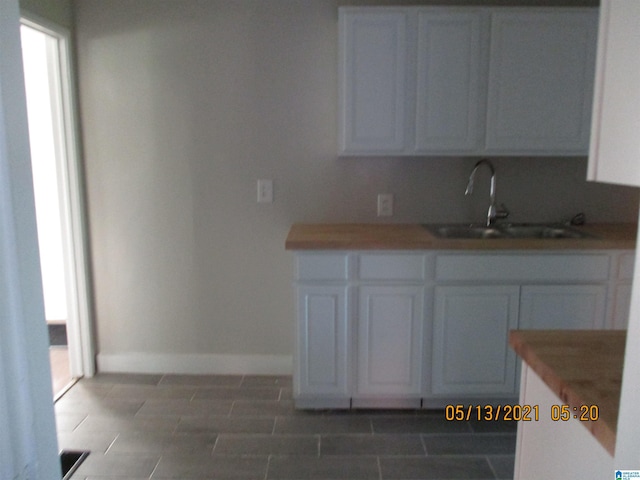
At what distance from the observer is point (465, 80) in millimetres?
2582

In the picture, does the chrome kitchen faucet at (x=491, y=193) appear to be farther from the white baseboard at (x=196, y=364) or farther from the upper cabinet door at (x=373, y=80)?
the white baseboard at (x=196, y=364)

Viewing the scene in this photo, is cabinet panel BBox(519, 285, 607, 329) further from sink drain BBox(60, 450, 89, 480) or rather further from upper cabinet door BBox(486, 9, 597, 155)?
sink drain BBox(60, 450, 89, 480)

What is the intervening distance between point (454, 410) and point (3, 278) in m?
2.16

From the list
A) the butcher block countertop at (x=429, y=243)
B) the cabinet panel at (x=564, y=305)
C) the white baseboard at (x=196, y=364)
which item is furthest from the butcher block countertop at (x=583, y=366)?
the white baseboard at (x=196, y=364)

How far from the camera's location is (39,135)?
343cm

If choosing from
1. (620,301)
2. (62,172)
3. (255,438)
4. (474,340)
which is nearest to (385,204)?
(474,340)

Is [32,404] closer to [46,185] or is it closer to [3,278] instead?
[3,278]

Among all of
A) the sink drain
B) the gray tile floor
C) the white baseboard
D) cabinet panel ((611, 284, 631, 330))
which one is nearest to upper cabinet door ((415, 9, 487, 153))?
cabinet panel ((611, 284, 631, 330))

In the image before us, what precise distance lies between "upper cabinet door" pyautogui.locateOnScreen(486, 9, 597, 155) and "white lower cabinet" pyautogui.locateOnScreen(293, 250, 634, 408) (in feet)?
2.07

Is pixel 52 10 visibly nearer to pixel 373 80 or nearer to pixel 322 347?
pixel 373 80

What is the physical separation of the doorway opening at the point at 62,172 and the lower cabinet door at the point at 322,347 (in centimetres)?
141

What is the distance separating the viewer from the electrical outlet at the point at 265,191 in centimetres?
293

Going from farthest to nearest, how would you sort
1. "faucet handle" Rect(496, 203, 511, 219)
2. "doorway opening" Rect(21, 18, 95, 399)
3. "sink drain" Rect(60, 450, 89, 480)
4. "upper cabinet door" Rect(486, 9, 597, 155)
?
"faucet handle" Rect(496, 203, 511, 219) → "doorway opening" Rect(21, 18, 95, 399) → "upper cabinet door" Rect(486, 9, 597, 155) → "sink drain" Rect(60, 450, 89, 480)

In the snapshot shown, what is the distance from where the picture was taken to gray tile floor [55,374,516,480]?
214 centimetres
